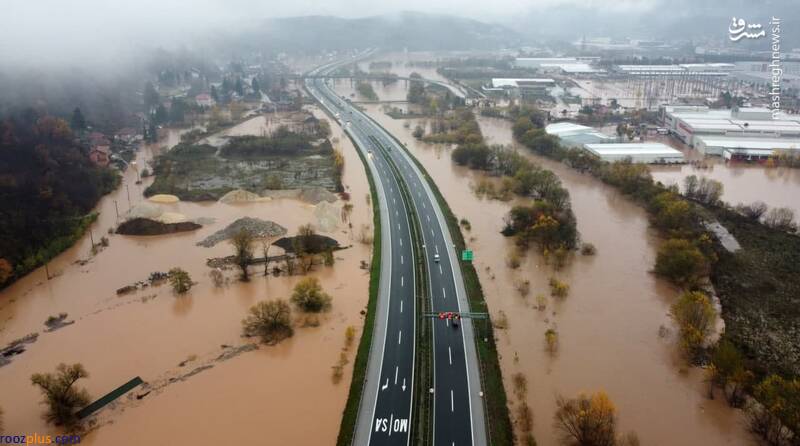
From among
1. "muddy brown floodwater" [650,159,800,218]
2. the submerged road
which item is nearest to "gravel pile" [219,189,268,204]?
the submerged road

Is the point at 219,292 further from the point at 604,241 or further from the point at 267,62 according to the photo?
the point at 267,62

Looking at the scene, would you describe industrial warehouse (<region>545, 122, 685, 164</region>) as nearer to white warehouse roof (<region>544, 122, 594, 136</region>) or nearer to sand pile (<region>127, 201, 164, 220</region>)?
white warehouse roof (<region>544, 122, 594, 136</region>)

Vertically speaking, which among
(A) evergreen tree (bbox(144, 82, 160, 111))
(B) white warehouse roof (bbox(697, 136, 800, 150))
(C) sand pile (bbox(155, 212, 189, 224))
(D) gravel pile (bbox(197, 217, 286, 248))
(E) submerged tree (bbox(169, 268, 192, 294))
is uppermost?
(A) evergreen tree (bbox(144, 82, 160, 111))

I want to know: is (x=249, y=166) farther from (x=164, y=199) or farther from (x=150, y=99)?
(x=150, y=99)

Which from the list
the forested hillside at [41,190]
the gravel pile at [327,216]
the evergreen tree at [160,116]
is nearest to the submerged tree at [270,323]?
the gravel pile at [327,216]

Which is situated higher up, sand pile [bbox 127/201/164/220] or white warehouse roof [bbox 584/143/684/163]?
white warehouse roof [bbox 584/143/684/163]
